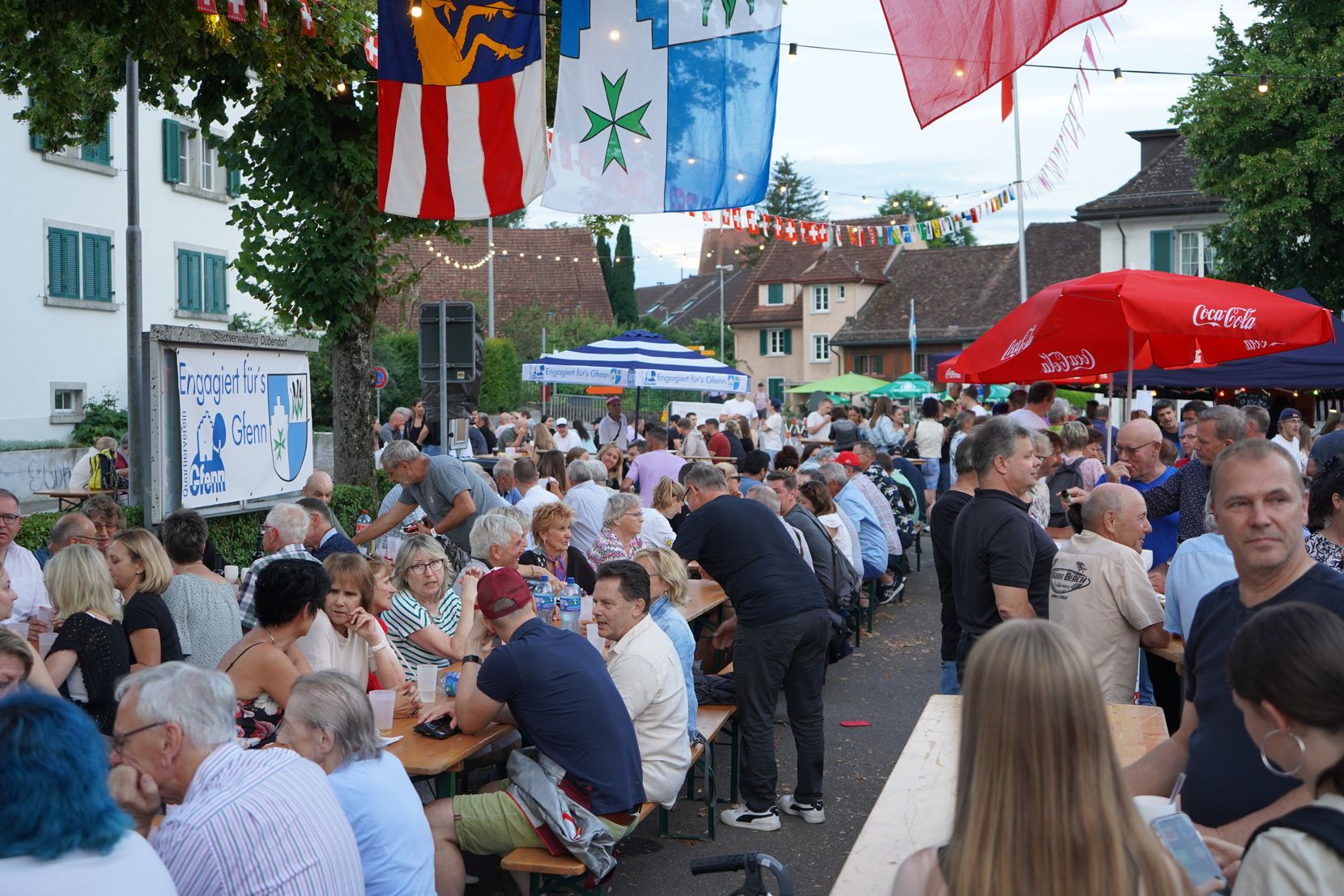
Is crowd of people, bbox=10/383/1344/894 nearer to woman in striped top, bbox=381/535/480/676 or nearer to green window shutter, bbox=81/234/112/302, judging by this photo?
woman in striped top, bbox=381/535/480/676

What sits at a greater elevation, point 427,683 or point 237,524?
point 237,524

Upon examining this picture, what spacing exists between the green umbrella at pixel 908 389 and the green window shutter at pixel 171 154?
17.7 metres

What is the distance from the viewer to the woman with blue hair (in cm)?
240

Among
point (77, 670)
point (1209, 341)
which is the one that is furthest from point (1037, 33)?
point (1209, 341)

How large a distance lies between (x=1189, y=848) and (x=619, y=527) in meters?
6.08

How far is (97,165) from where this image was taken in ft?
76.9

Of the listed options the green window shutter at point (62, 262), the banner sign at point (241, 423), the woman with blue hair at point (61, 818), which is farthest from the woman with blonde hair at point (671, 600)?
the green window shutter at point (62, 262)

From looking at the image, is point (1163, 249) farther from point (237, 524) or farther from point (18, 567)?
point (18, 567)

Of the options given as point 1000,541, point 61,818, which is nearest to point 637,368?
point 1000,541

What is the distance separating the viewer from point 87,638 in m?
4.81

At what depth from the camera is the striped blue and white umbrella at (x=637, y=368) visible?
1684 cm

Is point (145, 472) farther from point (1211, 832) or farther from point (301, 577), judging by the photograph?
point (1211, 832)

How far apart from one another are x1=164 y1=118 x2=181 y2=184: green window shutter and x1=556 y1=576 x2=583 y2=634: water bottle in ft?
72.1

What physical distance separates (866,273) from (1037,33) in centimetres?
4888
